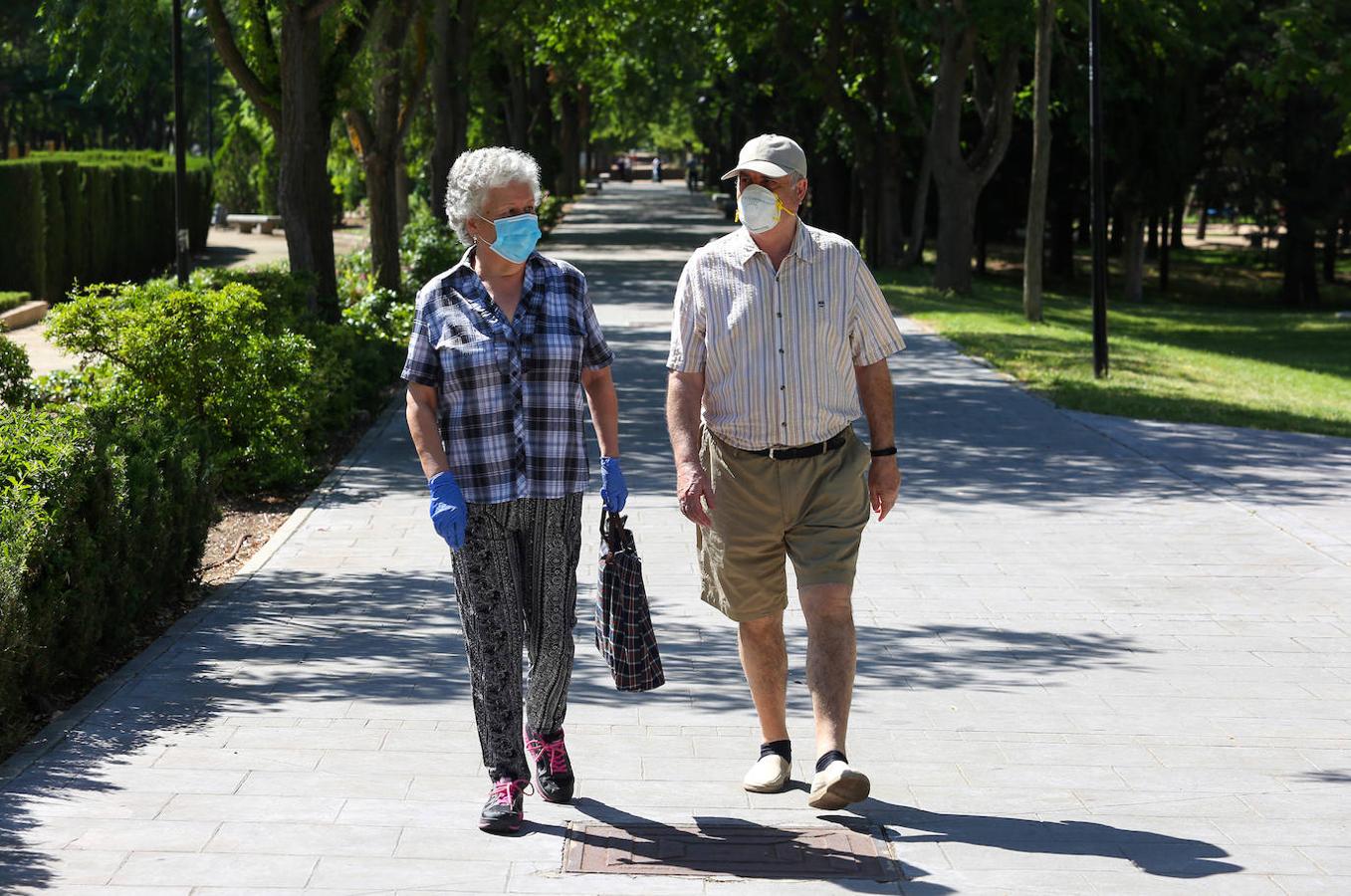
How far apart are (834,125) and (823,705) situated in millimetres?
35736

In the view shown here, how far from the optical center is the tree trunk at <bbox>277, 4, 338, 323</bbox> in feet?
51.7

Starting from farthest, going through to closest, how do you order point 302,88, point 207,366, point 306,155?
point 306,155, point 302,88, point 207,366

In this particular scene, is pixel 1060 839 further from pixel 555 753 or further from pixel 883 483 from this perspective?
pixel 555 753

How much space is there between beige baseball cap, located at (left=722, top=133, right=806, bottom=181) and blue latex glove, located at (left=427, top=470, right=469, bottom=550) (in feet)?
3.74

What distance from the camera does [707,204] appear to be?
67562 millimetres

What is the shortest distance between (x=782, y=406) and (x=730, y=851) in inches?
49.0

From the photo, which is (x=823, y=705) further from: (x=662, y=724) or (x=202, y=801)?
(x=202, y=801)

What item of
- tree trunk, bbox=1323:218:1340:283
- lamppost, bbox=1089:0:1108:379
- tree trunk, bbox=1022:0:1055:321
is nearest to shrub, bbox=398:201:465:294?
tree trunk, bbox=1022:0:1055:321

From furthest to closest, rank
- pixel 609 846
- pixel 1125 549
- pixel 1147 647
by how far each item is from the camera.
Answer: pixel 1125 549, pixel 1147 647, pixel 609 846

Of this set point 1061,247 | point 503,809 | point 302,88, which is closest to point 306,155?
point 302,88

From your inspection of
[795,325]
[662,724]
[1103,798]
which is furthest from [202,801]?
[1103,798]

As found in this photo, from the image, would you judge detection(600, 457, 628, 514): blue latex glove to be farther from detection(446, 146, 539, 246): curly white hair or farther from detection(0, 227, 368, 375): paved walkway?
detection(0, 227, 368, 375): paved walkway

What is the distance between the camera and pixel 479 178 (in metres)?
4.85

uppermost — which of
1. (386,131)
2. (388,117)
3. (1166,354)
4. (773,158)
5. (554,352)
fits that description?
(388,117)
